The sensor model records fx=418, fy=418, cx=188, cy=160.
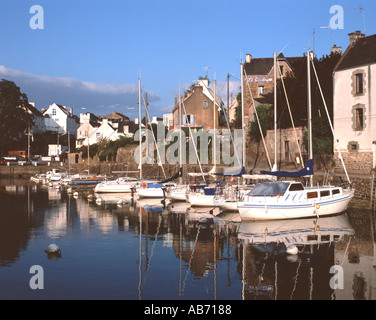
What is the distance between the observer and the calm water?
1503cm

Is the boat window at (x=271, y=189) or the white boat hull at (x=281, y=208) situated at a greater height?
the boat window at (x=271, y=189)

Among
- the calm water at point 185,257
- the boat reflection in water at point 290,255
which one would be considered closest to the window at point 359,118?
the calm water at point 185,257

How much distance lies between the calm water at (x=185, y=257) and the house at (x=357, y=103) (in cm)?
803

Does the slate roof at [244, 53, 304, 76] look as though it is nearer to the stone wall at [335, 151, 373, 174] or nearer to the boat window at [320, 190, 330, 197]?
the stone wall at [335, 151, 373, 174]

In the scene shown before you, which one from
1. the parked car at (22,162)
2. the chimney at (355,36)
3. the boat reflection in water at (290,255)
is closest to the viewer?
the boat reflection in water at (290,255)

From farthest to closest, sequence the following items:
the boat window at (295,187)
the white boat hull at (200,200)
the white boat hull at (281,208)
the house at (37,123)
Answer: the house at (37,123)
the white boat hull at (200,200)
the boat window at (295,187)
the white boat hull at (281,208)

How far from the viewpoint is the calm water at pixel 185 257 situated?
15.0 m

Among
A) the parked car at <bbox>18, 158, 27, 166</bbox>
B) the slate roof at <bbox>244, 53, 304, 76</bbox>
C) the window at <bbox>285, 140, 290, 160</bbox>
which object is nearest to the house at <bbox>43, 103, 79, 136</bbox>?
the parked car at <bbox>18, 158, 27, 166</bbox>

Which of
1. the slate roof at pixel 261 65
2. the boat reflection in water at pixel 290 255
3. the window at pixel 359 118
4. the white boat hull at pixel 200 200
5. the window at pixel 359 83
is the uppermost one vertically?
the slate roof at pixel 261 65

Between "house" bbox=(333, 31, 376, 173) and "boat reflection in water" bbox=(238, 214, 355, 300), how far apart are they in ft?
33.4

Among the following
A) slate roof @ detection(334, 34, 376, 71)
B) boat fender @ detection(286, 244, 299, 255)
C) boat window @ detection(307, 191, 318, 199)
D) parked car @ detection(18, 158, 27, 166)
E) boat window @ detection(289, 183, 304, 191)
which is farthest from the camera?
parked car @ detection(18, 158, 27, 166)

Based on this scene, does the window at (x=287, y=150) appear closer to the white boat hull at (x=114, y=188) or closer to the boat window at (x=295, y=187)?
the white boat hull at (x=114, y=188)

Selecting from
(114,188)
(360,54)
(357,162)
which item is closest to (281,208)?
(357,162)

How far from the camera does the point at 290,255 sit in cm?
1975
